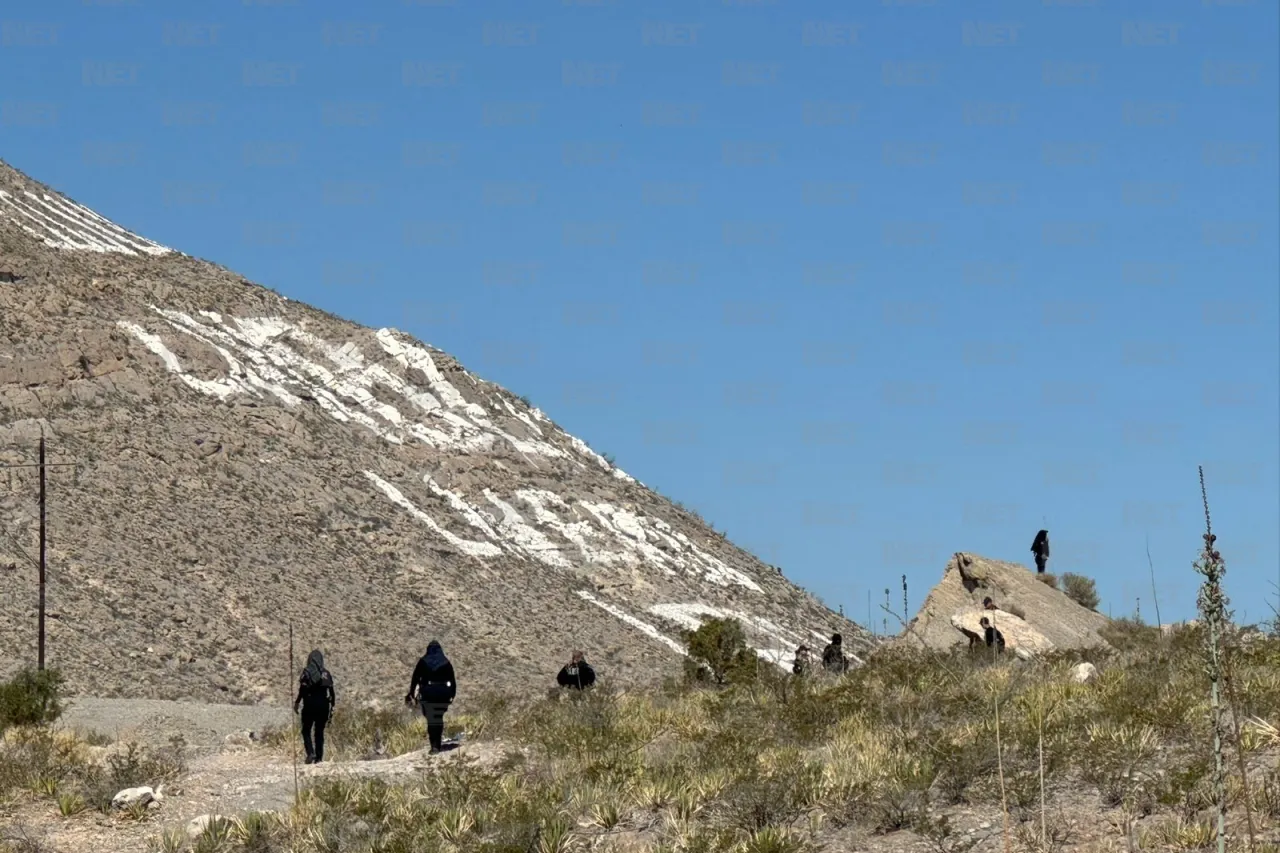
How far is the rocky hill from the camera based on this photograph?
4459 cm

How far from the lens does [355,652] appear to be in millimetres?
45406

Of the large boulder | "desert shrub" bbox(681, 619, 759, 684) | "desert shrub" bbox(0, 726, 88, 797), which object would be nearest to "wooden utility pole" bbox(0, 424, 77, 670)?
"desert shrub" bbox(0, 726, 88, 797)

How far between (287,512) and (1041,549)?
94.7ft

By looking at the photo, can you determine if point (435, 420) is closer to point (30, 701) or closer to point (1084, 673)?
point (30, 701)

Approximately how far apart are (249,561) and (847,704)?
115ft

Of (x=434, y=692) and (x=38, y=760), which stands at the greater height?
(x=434, y=692)

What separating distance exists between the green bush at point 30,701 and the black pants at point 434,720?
7.33 metres

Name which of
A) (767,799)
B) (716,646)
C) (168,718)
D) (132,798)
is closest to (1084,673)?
(767,799)

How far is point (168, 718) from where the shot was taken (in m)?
31.3

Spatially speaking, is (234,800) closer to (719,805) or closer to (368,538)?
(719,805)

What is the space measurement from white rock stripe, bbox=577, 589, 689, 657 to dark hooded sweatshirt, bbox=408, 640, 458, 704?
30.6m

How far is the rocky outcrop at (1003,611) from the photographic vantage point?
2570cm

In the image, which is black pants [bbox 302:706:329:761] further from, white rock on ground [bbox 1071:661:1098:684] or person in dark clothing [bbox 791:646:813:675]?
white rock on ground [bbox 1071:661:1098:684]

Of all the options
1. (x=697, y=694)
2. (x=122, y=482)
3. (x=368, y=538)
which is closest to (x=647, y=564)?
(x=368, y=538)
